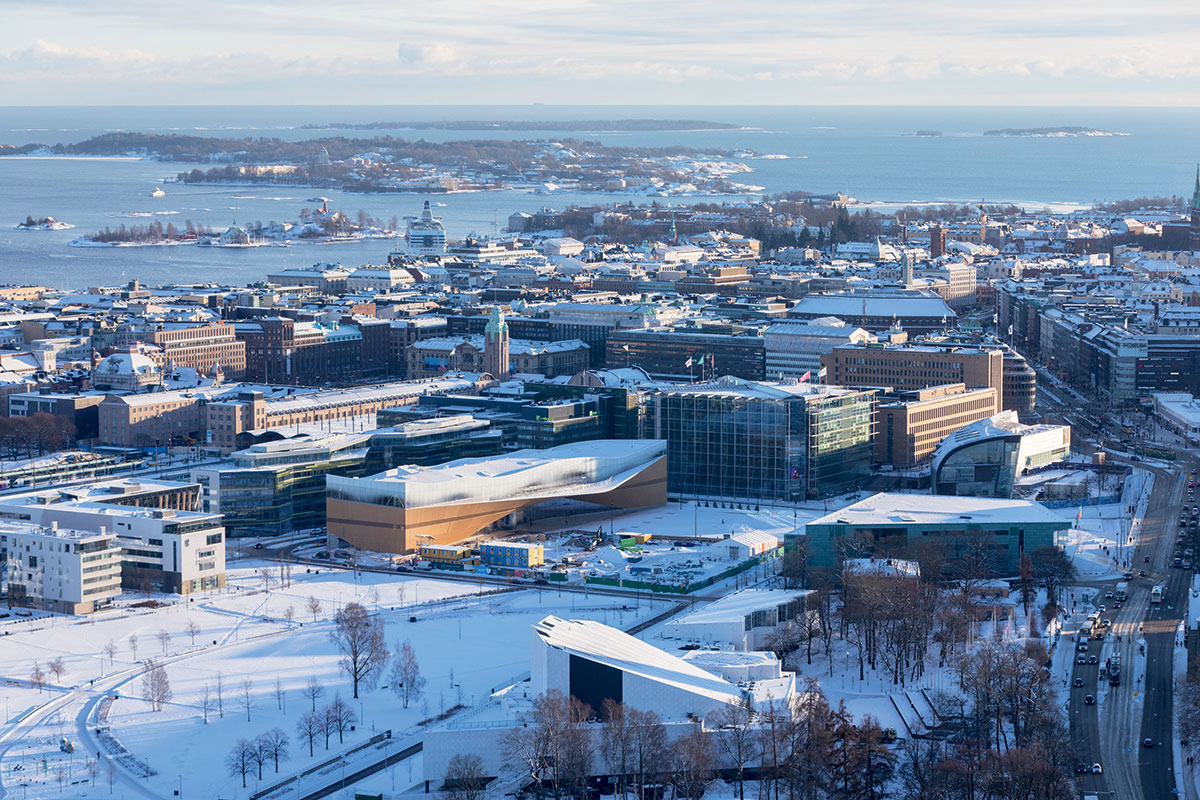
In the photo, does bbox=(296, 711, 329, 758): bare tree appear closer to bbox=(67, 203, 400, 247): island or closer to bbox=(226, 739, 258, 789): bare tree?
bbox=(226, 739, 258, 789): bare tree

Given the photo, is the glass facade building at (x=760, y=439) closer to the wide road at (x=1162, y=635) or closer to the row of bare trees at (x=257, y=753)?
the wide road at (x=1162, y=635)

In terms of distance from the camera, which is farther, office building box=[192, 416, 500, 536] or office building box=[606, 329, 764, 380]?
office building box=[606, 329, 764, 380]

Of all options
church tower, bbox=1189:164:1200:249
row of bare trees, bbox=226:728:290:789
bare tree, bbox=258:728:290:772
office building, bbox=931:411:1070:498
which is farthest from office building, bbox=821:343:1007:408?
church tower, bbox=1189:164:1200:249

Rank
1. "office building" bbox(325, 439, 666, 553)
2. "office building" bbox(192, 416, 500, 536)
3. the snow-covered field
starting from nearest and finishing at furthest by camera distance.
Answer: the snow-covered field → "office building" bbox(325, 439, 666, 553) → "office building" bbox(192, 416, 500, 536)

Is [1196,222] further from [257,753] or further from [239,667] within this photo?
[257,753]

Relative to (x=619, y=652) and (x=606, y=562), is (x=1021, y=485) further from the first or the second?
(x=619, y=652)

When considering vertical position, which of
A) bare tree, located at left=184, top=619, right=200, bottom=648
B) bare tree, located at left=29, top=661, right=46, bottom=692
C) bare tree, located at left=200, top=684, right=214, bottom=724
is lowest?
bare tree, located at left=184, top=619, right=200, bottom=648

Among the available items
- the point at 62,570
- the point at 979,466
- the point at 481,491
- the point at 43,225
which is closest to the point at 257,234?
the point at 43,225
